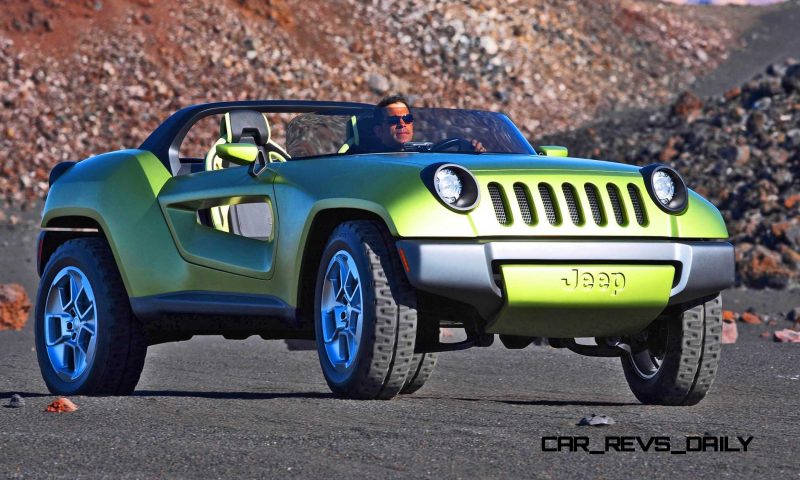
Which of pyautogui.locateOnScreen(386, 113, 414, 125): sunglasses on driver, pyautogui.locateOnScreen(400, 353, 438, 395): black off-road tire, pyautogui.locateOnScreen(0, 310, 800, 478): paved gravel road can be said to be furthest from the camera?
pyautogui.locateOnScreen(400, 353, 438, 395): black off-road tire

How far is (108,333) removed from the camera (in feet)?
27.5

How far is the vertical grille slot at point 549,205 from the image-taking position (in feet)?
22.1

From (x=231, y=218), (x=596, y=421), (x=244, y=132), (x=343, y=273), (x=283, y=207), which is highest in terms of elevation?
(x=244, y=132)

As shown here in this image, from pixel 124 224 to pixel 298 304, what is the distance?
5.12ft

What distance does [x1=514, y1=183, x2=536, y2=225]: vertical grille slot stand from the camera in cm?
673

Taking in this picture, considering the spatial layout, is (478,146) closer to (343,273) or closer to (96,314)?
(343,273)

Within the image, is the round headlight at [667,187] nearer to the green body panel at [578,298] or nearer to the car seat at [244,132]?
the green body panel at [578,298]

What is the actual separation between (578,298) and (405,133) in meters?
1.66

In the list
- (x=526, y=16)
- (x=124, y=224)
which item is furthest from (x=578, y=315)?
(x=526, y=16)

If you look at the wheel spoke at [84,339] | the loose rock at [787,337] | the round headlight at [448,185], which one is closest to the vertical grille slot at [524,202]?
the round headlight at [448,185]

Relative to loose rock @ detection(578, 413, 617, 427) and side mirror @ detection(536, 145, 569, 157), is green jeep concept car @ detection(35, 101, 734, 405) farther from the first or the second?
loose rock @ detection(578, 413, 617, 427)

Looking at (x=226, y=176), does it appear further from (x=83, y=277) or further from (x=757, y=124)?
(x=757, y=124)

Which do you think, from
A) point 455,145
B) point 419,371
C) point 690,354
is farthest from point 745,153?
point 690,354

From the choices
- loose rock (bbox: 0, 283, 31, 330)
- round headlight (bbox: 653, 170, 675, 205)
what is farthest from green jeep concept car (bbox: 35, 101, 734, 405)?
loose rock (bbox: 0, 283, 31, 330)
